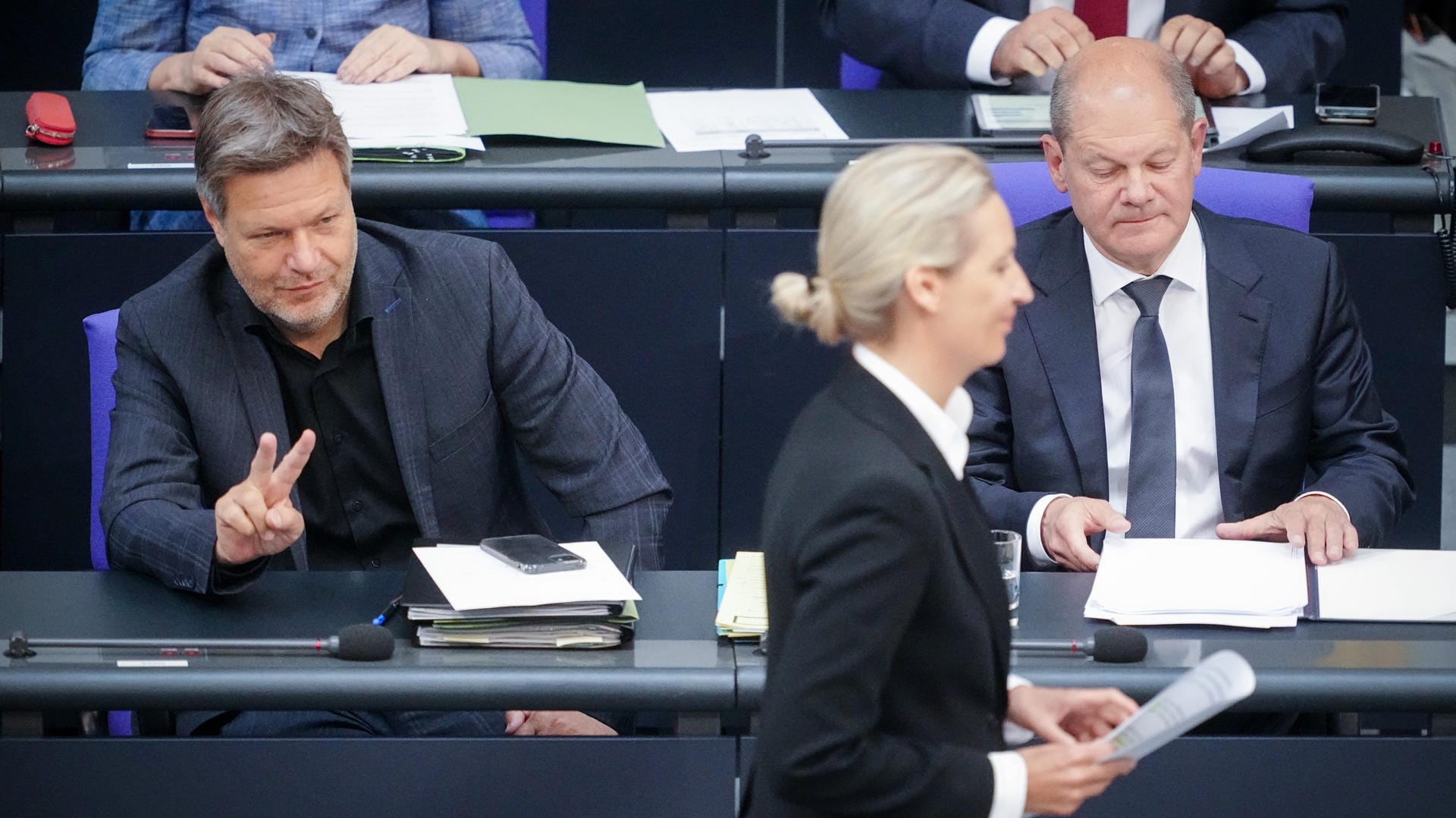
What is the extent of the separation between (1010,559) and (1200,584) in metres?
0.22

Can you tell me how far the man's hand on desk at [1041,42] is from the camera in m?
3.04

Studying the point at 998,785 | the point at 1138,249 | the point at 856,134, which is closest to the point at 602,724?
the point at 998,785

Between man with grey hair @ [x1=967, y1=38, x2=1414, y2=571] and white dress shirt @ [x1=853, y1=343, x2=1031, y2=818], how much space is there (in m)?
0.94

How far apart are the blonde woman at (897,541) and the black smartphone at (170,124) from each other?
1900mm

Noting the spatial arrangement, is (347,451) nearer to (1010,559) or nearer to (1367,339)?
(1010,559)

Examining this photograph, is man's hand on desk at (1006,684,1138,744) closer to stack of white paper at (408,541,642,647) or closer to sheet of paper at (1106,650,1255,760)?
sheet of paper at (1106,650,1255,760)

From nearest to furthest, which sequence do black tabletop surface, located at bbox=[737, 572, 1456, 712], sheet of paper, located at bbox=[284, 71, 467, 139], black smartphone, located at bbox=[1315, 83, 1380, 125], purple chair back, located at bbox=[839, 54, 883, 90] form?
black tabletop surface, located at bbox=[737, 572, 1456, 712]
sheet of paper, located at bbox=[284, 71, 467, 139]
black smartphone, located at bbox=[1315, 83, 1380, 125]
purple chair back, located at bbox=[839, 54, 883, 90]

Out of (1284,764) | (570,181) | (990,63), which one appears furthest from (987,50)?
(1284,764)

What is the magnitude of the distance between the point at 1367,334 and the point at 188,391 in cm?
181

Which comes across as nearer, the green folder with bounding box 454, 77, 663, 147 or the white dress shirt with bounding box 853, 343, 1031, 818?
the white dress shirt with bounding box 853, 343, 1031, 818

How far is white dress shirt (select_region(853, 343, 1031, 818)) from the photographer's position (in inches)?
47.3

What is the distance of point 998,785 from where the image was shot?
120 centimetres

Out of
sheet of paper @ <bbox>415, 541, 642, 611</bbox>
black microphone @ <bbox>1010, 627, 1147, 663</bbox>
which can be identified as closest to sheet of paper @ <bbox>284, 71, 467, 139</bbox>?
sheet of paper @ <bbox>415, 541, 642, 611</bbox>

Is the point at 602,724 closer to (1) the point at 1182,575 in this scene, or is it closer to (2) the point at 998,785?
(1) the point at 1182,575
